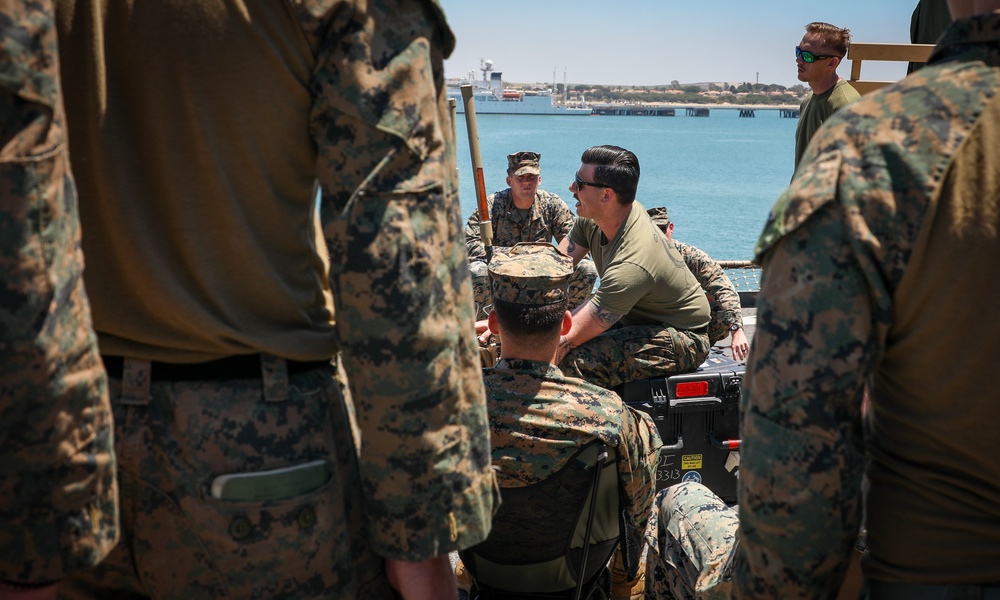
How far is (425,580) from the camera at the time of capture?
135 cm

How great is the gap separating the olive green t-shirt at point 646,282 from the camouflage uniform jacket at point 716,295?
49cm

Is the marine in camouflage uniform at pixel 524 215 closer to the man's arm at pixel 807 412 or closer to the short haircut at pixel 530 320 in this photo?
the short haircut at pixel 530 320

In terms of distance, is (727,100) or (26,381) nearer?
(26,381)

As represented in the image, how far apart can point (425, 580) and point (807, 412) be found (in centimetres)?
58

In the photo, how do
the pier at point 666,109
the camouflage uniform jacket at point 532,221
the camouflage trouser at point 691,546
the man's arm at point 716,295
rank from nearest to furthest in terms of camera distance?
the camouflage trouser at point 691,546
the man's arm at point 716,295
the camouflage uniform jacket at point 532,221
the pier at point 666,109

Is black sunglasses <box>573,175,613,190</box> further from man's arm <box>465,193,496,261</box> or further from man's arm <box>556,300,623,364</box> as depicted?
man's arm <box>465,193,496,261</box>

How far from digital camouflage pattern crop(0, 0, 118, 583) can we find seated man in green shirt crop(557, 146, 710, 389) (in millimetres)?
3374

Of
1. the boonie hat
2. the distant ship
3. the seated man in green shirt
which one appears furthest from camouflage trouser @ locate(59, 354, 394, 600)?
the distant ship

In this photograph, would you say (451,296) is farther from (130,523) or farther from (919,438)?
(919,438)

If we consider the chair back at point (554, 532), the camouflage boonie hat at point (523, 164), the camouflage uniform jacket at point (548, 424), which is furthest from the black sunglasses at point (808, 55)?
the chair back at point (554, 532)

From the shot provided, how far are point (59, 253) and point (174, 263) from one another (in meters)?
0.21

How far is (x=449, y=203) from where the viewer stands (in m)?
1.33

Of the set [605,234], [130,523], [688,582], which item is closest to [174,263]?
[130,523]

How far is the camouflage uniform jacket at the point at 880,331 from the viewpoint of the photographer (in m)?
1.21
